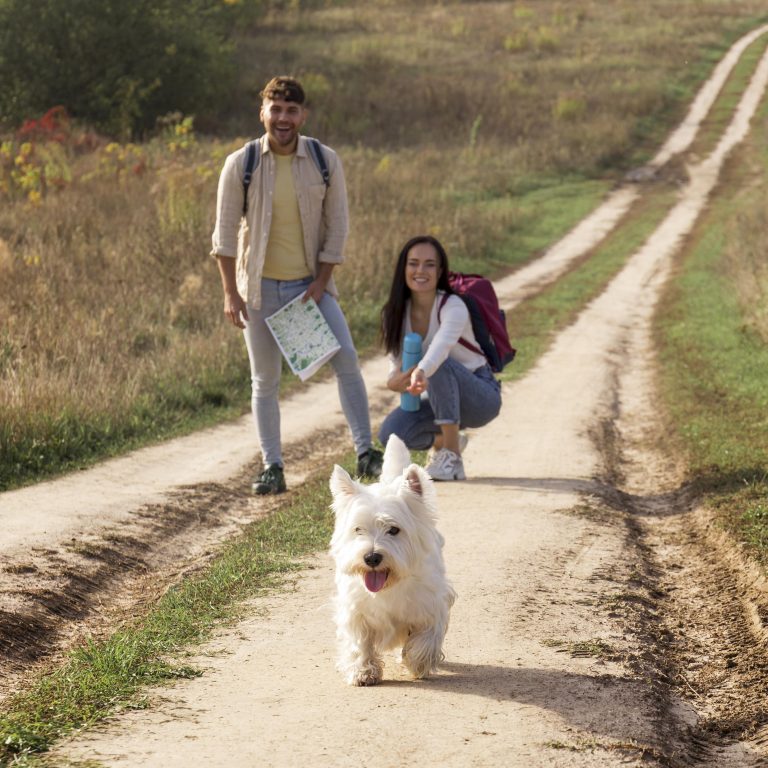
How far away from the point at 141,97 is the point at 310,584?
95.3 feet

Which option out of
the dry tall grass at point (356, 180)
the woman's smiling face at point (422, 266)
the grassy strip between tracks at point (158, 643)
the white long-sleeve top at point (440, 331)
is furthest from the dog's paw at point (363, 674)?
the dry tall grass at point (356, 180)

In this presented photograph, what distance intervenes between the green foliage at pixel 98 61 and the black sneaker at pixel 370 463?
23611 mm

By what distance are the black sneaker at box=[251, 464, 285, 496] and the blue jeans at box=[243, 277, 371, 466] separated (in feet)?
0.19

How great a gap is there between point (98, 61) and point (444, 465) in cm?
2785

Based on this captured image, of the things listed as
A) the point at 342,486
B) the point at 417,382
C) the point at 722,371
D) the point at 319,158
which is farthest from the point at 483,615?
the point at 722,371

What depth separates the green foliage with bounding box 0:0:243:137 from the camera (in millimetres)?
32219

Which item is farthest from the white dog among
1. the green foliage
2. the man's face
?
the green foliage

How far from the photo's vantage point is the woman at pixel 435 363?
8.11 m

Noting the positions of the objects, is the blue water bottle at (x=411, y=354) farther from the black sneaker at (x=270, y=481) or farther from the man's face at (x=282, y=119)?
the man's face at (x=282, y=119)

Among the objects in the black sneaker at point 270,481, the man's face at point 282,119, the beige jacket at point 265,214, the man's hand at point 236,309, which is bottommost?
the black sneaker at point 270,481

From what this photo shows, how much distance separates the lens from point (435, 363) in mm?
8172

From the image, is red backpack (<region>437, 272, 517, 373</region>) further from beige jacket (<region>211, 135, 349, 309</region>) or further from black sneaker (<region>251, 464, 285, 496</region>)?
black sneaker (<region>251, 464, 285, 496</region>)

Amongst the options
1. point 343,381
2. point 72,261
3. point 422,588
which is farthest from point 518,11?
point 422,588

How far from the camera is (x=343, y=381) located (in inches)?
342
